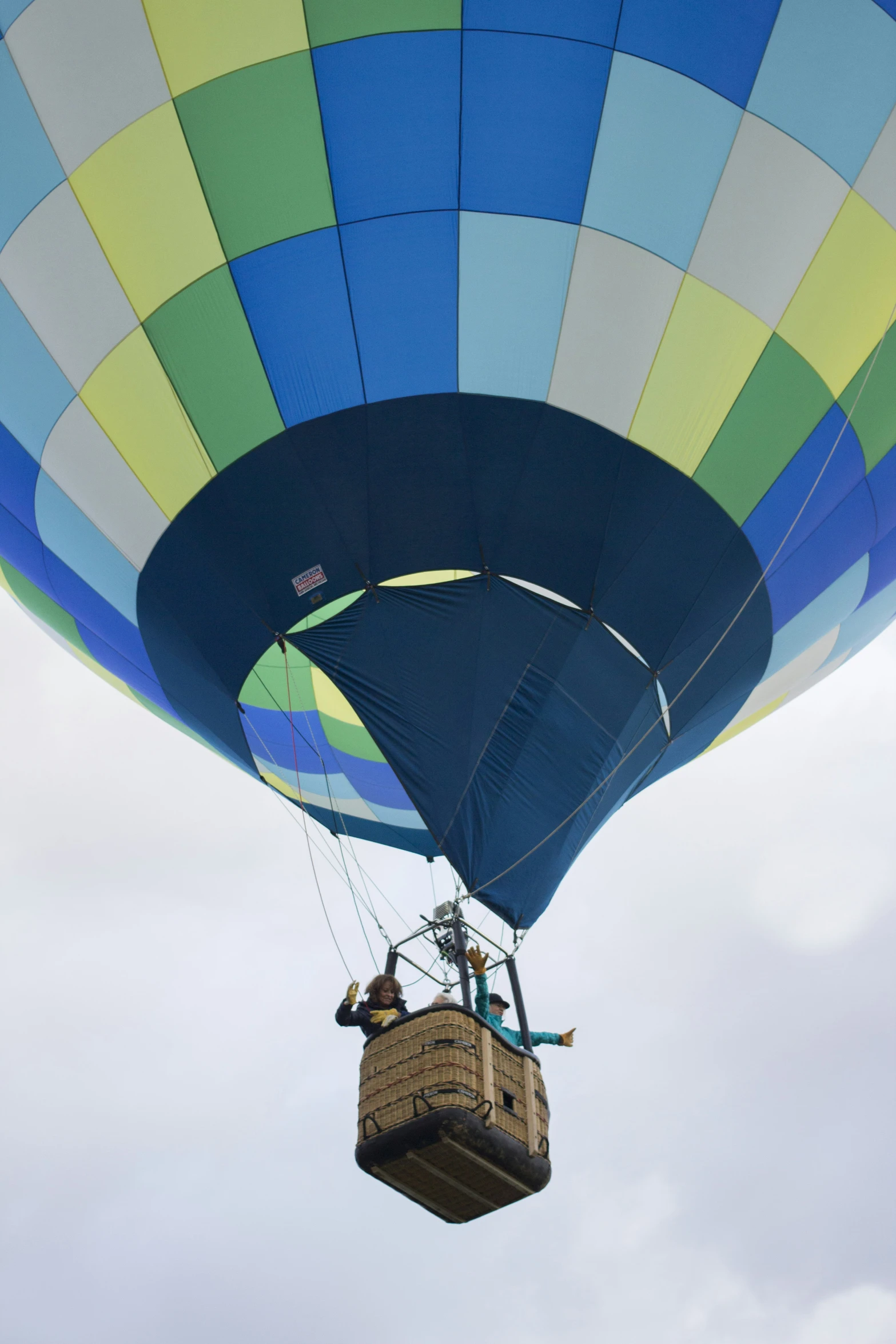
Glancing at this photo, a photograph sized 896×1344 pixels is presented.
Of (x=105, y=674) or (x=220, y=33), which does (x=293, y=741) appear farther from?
(x=220, y=33)

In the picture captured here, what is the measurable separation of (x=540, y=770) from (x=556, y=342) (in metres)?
1.94

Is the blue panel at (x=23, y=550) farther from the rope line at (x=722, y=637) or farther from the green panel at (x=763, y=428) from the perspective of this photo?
the green panel at (x=763, y=428)

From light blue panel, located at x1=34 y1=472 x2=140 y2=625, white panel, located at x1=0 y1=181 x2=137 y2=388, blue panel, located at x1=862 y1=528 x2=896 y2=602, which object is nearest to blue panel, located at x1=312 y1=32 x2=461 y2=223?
white panel, located at x1=0 y1=181 x2=137 y2=388

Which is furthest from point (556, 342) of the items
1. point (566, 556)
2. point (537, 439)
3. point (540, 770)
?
point (540, 770)

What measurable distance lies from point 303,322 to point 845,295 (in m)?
2.31

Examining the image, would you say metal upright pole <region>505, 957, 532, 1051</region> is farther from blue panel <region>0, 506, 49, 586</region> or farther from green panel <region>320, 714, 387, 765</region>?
blue panel <region>0, 506, 49, 586</region>

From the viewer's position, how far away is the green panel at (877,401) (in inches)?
211

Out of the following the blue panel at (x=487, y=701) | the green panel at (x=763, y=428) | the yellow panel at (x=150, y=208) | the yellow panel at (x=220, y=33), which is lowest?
the blue panel at (x=487, y=701)

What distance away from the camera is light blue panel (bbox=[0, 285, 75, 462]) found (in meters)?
5.21

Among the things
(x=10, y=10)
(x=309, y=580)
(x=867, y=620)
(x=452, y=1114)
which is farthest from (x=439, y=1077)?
(x=10, y=10)

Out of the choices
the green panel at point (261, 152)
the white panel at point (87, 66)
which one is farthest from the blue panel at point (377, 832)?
the white panel at point (87, 66)

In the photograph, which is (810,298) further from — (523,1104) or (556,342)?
(523,1104)

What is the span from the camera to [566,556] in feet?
17.6

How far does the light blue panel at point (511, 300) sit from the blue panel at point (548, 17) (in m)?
0.67
